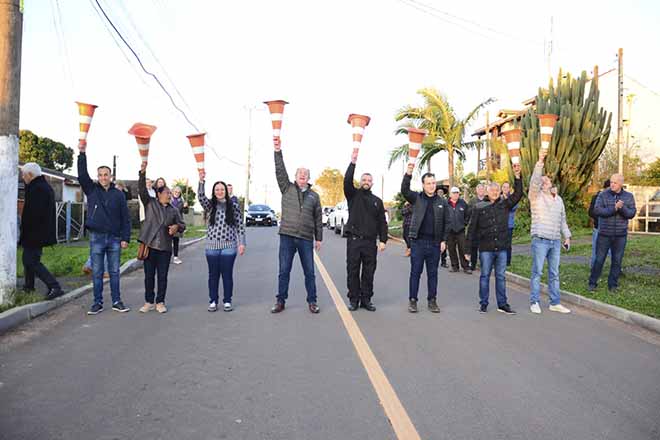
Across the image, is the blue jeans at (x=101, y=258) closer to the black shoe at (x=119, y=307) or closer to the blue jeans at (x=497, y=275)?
the black shoe at (x=119, y=307)

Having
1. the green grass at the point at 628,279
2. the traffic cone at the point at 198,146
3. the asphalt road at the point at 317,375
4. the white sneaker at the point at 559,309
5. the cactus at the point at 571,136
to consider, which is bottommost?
the asphalt road at the point at 317,375

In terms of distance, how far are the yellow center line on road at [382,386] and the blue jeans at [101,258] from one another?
3131 mm

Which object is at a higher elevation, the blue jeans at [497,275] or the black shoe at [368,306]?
the blue jeans at [497,275]

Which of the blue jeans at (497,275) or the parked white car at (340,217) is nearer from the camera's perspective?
the blue jeans at (497,275)

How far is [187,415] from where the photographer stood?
4.09 m

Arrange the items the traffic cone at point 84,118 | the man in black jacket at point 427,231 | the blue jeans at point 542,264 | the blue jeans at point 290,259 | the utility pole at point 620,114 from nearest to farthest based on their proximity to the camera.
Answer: the traffic cone at point 84,118 < the blue jeans at point 290,259 < the man in black jacket at point 427,231 < the blue jeans at point 542,264 < the utility pole at point 620,114

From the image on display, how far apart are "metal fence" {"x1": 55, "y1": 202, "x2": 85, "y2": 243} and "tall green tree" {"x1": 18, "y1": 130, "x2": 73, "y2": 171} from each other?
3854 centimetres

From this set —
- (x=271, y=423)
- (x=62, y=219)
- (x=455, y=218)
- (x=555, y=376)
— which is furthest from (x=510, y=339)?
(x=62, y=219)

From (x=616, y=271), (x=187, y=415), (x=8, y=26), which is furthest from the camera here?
(x=616, y=271)

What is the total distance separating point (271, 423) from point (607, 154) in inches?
1248

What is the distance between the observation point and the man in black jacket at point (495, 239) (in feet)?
27.1

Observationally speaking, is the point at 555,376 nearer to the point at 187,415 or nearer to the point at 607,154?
the point at 187,415

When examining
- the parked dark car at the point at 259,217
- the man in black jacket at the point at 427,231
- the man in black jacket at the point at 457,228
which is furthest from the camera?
the parked dark car at the point at 259,217

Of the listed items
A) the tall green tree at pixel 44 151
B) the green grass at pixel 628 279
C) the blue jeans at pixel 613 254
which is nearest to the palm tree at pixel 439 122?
the green grass at pixel 628 279
